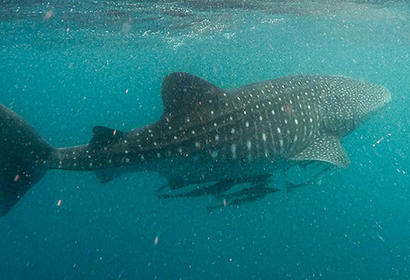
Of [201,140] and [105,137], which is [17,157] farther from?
[201,140]

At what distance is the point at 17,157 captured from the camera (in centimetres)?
463

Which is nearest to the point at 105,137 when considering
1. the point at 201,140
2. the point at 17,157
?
the point at 17,157

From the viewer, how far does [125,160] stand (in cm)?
475

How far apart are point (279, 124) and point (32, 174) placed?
4.36 m

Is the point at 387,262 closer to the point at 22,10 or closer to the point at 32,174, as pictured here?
the point at 32,174

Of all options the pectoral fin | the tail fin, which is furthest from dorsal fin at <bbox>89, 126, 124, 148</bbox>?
the pectoral fin

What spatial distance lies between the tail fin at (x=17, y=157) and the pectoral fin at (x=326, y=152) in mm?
4668

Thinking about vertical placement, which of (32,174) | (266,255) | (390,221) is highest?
(32,174)

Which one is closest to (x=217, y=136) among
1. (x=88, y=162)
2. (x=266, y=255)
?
(x=88, y=162)

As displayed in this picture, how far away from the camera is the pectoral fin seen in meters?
5.77

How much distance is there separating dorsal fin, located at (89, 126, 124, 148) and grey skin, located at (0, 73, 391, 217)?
2 cm

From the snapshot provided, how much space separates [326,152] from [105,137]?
4258 millimetres

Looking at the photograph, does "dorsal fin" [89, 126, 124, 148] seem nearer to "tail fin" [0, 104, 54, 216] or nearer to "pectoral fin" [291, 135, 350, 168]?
"tail fin" [0, 104, 54, 216]

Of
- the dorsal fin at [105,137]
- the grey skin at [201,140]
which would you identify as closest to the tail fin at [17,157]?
the grey skin at [201,140]
